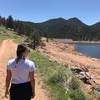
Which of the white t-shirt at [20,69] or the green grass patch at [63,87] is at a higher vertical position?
the white t-shirt at [20,69]

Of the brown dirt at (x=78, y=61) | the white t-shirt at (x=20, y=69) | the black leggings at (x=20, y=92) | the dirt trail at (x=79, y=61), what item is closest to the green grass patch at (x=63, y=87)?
the black leggings at (x=20, y=92)

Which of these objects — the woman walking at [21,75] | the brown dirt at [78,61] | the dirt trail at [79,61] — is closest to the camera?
the woman walking at [21,75]

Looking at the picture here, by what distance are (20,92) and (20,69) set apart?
532 millimetres

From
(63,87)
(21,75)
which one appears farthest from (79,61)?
(21,75)

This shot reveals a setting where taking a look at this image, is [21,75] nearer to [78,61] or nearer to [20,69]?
[20,69]

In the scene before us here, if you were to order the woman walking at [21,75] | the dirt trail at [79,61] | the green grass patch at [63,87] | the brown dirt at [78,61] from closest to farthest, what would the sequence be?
the woman walking at [21,75], the green grass patch at [63,87], the brown dirt at [78,61], the dirt trail at [79,61]

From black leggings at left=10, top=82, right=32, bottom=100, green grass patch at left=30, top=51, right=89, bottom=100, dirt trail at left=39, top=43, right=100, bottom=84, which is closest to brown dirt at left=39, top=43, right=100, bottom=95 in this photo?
dirt trail at left=39, top=43, right=100, bottom=84

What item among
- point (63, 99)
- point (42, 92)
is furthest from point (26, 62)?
point (42, 92)

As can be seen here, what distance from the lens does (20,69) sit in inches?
340

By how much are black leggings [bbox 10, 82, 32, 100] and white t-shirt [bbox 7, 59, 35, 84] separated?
98mm

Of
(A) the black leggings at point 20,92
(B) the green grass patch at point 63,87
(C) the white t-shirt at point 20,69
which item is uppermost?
(C) the white t-shirt at point 20,69

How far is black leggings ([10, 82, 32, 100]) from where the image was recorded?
867cm

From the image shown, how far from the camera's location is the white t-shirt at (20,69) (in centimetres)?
864

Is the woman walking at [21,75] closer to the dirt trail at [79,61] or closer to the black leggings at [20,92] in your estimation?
the black leggings at [20,92]
